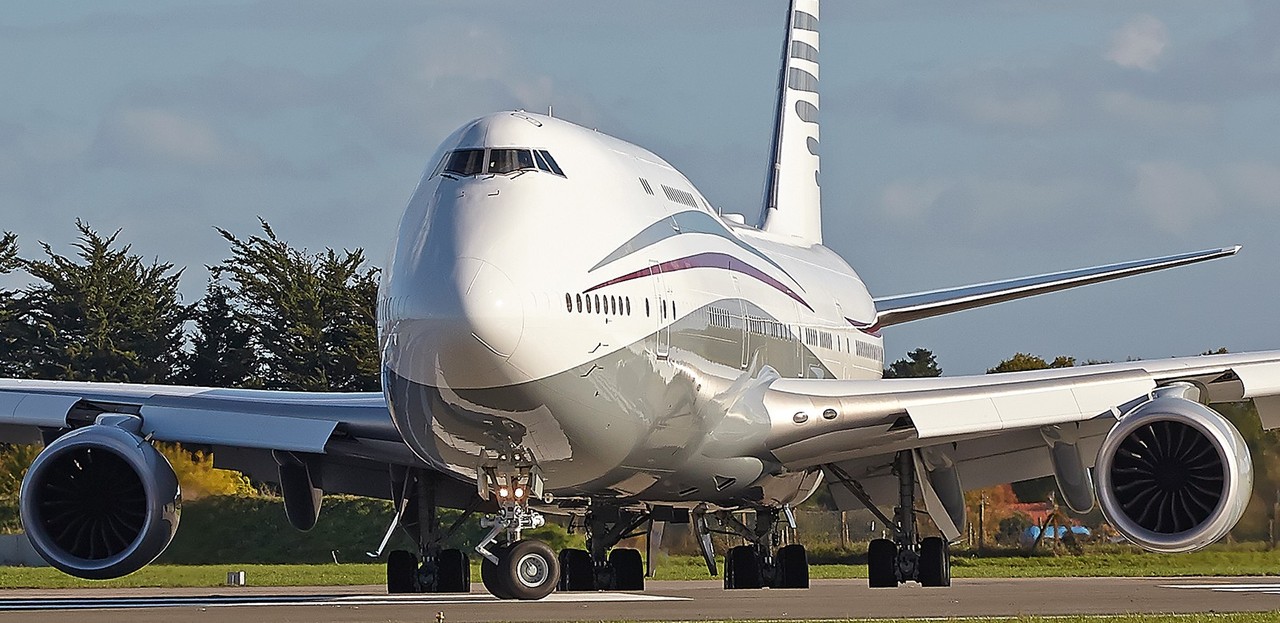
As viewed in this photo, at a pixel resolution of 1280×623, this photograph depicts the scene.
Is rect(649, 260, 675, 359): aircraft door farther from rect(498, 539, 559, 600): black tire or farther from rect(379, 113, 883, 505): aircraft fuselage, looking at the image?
rect(498, 539, 559, 600): black tire

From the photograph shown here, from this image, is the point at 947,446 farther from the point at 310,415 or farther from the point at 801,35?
the point at 801,35

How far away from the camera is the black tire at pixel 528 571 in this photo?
1792cm

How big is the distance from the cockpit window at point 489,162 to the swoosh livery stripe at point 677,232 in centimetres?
102

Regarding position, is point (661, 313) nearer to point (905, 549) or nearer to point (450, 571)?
point (450, 571)

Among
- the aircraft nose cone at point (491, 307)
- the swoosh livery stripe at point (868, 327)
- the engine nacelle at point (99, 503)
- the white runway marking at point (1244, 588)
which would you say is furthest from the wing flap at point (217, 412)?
the white runway marking at point (1244, 588)

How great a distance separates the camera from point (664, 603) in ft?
71.0

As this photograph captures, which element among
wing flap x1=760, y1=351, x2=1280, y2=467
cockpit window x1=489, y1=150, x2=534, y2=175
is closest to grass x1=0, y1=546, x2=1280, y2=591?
wing flap x1=760, y1=351, x2=1280, y2=467

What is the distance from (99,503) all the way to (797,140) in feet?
53.9

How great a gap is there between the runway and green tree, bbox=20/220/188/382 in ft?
104

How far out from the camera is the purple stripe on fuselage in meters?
18.5

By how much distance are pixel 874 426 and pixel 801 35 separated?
14.5 metres

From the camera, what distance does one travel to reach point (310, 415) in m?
20.6

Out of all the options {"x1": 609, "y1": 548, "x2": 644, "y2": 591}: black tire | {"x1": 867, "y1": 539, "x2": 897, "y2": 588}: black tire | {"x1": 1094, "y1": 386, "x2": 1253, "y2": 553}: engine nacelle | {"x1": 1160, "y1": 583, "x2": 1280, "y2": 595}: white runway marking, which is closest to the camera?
{"x1": 1094, "y1": 386, "x2": 1253, "y2": 553}: engine nacelle

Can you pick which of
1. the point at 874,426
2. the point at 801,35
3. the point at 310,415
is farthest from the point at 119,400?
the point at 801,35
